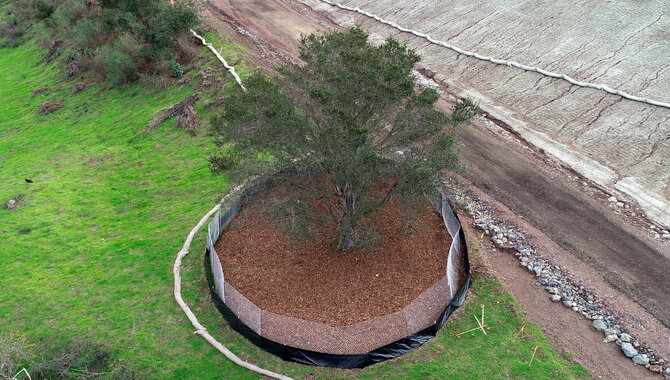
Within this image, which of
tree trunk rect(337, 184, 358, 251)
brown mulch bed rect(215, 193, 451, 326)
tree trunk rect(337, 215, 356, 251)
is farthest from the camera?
tree trunk rect(337, 215, 356, 251)

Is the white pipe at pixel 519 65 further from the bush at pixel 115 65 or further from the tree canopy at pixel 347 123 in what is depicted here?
the bush at pixel 115 65

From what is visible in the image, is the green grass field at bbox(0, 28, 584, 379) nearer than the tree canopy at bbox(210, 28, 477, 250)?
No

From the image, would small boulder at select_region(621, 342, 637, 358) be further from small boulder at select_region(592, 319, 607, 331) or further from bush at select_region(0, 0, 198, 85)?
bush at select_region(0, 0, 198, 85)

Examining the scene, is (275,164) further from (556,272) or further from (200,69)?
(200,69)

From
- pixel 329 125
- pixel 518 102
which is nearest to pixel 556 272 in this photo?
pixel 329 125

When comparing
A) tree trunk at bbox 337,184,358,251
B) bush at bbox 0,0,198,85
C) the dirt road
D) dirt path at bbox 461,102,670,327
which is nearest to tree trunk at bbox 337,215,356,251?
tree trunk at bbox 337,184,358,251

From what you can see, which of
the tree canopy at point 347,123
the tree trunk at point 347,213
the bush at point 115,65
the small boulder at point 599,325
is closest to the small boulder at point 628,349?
the small boulder at point 599,325

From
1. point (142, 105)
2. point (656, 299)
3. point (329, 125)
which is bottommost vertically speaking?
point (656, 299)
